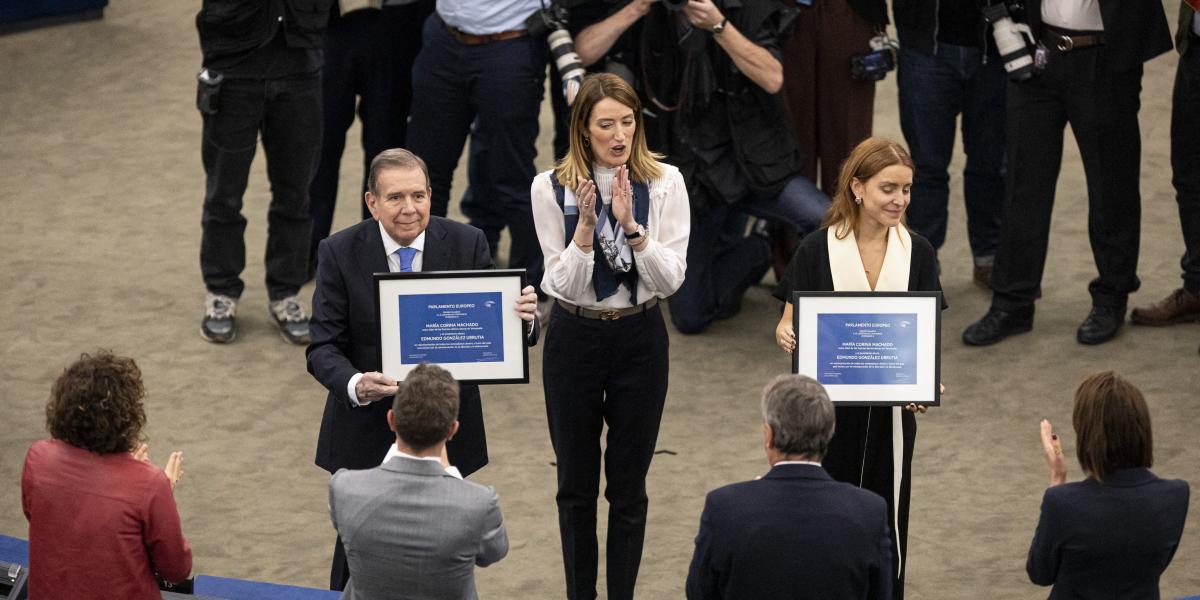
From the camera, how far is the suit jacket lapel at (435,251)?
Result: 182 inches

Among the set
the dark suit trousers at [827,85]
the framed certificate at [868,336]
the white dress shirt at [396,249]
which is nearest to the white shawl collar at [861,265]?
the framed certificate at [868,336]

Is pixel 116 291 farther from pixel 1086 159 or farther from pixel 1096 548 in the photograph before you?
pixel 1096 548

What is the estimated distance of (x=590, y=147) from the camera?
15.7ft

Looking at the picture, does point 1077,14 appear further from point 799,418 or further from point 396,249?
point 799,418

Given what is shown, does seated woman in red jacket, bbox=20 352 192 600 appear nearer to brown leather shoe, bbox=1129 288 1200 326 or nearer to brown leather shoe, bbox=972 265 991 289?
brown leather shoe, bbox=1129 288 1200 326

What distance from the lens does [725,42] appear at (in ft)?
21.5

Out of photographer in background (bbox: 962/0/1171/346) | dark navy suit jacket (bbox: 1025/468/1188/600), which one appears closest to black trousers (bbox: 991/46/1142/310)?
photographer in background (bbox: 962/0/1171/346)

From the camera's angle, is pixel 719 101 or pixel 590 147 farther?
pixel 719 101

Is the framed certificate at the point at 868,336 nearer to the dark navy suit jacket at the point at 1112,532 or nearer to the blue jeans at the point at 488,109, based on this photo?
the dark navy suit jacket at the point at 1112,532

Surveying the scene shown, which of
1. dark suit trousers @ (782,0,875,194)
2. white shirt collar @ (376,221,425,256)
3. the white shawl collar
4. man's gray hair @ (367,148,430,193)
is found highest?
dark suit trousers @ (782,0,875,194)

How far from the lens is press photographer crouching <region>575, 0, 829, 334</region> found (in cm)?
662

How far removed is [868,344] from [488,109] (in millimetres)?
2943

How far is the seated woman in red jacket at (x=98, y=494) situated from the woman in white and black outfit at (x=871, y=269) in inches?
70.1

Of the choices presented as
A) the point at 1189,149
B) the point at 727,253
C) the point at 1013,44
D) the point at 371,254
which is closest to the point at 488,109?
the point at 727,253
